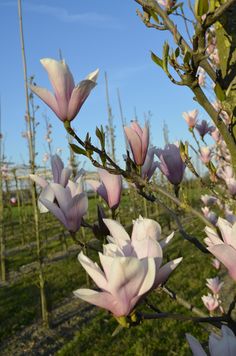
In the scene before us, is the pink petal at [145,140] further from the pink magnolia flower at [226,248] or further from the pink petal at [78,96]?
the pink magnolia flower at [226,248]

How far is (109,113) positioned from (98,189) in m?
8.72

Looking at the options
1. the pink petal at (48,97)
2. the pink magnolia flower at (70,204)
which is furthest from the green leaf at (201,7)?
the pink magnolia flower at (70,204)

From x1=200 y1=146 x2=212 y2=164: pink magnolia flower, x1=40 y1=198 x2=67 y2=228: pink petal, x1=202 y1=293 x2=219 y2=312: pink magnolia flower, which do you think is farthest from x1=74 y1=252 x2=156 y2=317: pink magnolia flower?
x1=202 y1=293 x2=219 y2=312: pink magnolia flower

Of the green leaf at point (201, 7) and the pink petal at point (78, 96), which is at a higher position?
the green leaf at point (201, 7)

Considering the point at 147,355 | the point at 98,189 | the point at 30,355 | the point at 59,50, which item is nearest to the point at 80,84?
the point at 98,189

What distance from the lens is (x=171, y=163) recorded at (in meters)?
1.23

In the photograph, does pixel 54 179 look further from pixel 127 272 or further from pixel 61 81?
pixel 127 272

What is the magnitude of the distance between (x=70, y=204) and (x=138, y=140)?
236 millimetres

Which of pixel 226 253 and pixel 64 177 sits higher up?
pixel 64 177

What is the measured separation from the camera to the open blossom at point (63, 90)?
2.96 ft

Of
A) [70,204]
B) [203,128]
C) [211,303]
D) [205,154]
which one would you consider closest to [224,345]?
[70,204]

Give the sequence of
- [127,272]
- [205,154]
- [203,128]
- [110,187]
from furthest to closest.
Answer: [205,154]
[203,128]
[110,187]
[127,272]

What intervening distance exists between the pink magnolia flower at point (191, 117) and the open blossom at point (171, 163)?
0.88 metres

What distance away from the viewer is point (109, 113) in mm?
9695
